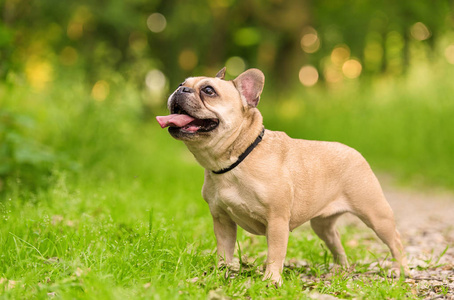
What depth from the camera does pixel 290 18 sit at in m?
17.6

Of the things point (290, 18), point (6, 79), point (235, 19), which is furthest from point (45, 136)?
point (235, 19)

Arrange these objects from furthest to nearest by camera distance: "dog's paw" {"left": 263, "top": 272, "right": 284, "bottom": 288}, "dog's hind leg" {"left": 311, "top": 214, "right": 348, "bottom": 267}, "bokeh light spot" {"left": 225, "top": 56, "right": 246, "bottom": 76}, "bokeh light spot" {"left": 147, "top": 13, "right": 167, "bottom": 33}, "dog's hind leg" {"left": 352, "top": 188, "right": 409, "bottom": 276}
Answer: "bokeh light spot" {"left": 225, "top": 56, "right": 246, "bottom": 76} → "bokeh light spot" {"left": 147, "top": 13, "right": 167, "bottom": 33} → "dog's hind leg" {"left": 311, "top": 214, "right": 348, "bottom": 267} → "dog's hind leg" {"left": 352, "top": 188, "right": 409, "bottom": 276} → "dog's paw" {"left": 263, "top": 272, "right": 284, "bottom": 288}

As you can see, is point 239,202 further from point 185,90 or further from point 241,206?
point 185,90

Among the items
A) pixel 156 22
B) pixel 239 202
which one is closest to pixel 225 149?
pixel 239 202

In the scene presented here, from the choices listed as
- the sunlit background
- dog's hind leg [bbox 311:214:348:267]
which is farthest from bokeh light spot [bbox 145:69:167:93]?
dog's hind leg [bbox 311:214:348:267]

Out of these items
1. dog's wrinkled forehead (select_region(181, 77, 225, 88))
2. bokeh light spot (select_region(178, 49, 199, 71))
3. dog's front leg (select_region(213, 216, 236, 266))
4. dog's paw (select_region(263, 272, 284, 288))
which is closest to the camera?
dog's paw (select_region(263, 272, 284, 288))

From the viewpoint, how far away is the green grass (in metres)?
3.08

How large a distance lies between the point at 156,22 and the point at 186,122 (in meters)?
20.1

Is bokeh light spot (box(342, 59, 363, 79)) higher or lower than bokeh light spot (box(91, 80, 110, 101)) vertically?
higher

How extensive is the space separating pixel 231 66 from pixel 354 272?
26.0m

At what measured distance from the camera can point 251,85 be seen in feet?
11.7

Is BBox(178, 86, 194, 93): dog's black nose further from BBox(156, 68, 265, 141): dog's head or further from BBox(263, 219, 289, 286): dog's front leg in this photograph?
BBox(263, 219, 289, 286): dog's front leg

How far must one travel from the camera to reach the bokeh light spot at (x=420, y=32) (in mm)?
21688

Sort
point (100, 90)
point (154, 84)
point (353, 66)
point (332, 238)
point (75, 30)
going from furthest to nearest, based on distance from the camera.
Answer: point (353, 66)
point (75, 30)
point (154, 84)
point (100, 90)
point (332, 238)
